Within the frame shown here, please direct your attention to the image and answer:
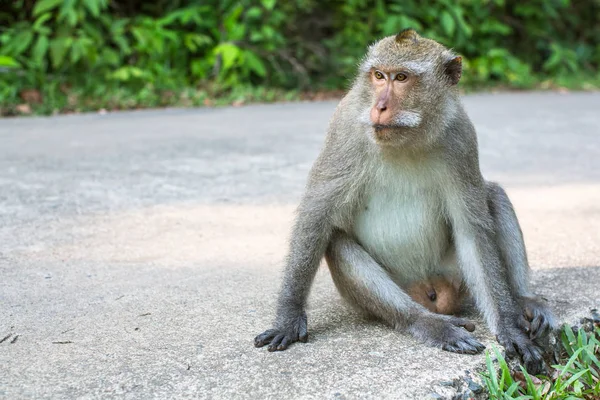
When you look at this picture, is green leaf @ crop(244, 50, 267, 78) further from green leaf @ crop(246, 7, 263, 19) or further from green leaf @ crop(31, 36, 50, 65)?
green leaf @ crop(31, 36, 50, 65)

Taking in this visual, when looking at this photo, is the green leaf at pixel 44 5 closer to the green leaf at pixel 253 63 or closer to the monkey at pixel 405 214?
the green leaf at pixel 253 63

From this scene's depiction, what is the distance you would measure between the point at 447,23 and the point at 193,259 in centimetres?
993

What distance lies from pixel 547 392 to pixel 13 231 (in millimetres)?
3408

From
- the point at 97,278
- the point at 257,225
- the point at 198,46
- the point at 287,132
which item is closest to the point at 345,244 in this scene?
the point at 97,278

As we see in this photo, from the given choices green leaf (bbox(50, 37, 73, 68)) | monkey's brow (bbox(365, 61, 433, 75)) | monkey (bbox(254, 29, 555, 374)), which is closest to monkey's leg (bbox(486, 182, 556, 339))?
monkey (bbox(254, 29, 555, 374))

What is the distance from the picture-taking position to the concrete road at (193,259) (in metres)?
3.09

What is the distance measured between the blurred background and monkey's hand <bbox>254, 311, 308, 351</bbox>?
24.3 feet

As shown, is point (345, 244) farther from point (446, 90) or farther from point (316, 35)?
point (316, 35)

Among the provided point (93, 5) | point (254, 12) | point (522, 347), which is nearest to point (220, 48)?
point (254, 12)

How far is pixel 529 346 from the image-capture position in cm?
350

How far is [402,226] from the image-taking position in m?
3.77

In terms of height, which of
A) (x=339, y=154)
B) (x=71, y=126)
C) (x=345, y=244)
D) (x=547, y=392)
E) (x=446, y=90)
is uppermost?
(x=446, y=90)

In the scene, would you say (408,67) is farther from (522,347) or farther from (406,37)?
(522,347)

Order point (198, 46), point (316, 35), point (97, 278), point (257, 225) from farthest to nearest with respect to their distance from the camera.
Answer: point (316, 35)
point (198, 46)
point (257, 225)
point (97, 278)
